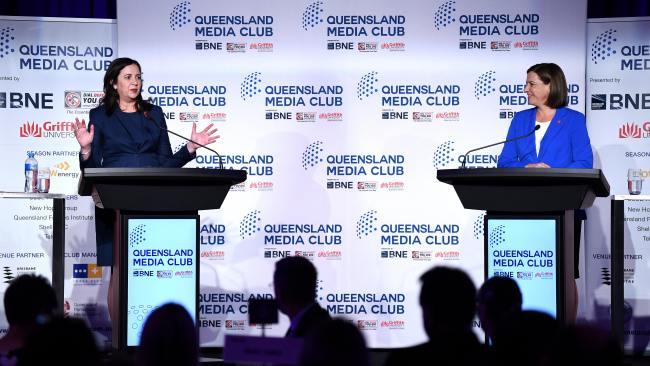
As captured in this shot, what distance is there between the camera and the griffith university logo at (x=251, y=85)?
711 centimetres

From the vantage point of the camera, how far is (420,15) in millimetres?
7156

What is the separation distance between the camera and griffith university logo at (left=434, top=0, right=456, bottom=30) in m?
7.14

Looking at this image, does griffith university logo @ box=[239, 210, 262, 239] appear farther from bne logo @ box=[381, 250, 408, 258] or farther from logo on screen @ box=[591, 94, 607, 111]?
logo on screen @ box=[591, 94, 607, 111]

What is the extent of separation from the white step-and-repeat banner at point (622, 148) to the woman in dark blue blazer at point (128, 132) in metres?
3.22

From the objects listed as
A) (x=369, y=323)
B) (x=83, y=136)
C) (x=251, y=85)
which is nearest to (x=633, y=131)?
(x=369, y=323)

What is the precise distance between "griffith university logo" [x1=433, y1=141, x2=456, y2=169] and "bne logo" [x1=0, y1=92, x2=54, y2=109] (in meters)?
3.01

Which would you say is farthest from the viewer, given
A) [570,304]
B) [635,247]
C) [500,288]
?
[635,247]

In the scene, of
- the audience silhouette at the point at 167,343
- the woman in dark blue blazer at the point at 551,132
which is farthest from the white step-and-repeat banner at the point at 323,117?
the audience silhouette at the point at 167,343

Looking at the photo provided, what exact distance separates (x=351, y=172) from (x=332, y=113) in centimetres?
48

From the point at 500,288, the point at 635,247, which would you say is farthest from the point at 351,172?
the point at 500,288

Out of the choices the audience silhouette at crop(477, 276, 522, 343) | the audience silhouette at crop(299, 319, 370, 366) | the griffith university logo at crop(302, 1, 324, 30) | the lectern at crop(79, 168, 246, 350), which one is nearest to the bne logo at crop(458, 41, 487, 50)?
the griffith university logo at crop(302, 1, 324, 30)

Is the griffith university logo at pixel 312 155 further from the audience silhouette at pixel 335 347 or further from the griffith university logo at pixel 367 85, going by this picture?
the audience silhouette at pixel 335 347

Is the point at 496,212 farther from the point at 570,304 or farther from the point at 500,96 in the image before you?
the point at 500,96

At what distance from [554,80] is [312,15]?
2328 mm
